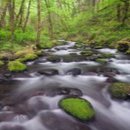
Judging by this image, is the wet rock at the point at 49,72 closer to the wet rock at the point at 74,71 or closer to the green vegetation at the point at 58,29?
the wet rock at the point at 74,71

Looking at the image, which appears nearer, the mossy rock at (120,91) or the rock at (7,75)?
the mossy rock at (120,91)

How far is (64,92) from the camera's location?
6836 mm

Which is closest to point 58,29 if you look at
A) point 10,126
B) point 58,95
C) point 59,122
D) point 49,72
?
point 49,72

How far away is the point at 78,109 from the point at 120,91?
5.45 ft

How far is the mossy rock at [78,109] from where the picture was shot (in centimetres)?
522

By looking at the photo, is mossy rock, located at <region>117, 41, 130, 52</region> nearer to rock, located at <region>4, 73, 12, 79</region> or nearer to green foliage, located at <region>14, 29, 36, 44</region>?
green foliage, located at <region>14, 29, 36, 44</region>

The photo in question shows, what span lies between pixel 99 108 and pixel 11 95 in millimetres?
2535

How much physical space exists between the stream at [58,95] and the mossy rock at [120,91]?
0.54 ft

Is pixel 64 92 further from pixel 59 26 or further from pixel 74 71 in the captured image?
pixel 59 26

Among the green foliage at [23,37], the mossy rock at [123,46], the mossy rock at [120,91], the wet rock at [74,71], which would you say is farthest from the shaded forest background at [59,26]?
the mossy rock at [120,91]

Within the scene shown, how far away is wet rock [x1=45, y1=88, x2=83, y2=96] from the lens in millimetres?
6719

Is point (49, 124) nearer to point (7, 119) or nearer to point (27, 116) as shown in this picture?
point (27, 116)

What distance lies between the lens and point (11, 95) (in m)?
6.67

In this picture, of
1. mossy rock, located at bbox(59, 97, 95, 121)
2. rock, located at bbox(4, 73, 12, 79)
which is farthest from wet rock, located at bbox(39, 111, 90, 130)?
rock, located at bbox(4, 73, 12, 79)
